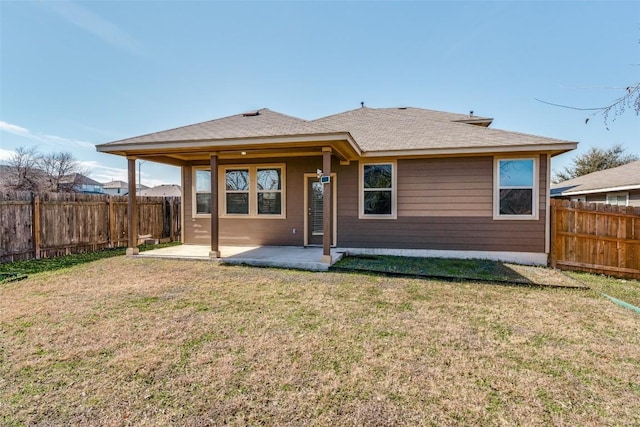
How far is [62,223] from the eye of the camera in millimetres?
7766

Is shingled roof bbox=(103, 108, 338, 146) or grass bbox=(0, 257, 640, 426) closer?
grass bbox=(0, 257, 640, 426)

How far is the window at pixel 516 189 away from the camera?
277 inches

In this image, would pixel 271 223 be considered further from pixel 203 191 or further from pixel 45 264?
pixel 45 264

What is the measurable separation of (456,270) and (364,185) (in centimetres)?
309

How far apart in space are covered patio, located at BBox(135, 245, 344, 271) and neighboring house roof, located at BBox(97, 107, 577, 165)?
8.02 ft

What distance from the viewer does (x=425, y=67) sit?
11438 millimetres

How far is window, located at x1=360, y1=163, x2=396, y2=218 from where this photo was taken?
7.81 m

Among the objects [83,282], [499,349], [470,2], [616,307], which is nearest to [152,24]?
[83,282]

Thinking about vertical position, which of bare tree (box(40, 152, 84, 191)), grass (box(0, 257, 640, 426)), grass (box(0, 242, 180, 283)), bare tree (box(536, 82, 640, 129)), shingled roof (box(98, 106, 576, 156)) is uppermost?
bare tree (box(40, 152, 84, 191))

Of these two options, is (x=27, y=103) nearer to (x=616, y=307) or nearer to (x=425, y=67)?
(x=425, y=67)

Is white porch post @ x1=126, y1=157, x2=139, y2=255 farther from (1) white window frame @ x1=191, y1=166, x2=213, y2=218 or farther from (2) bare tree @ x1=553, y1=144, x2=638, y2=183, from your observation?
(2) bare tree @ x1=553, y1=144, x2=638, y2=183

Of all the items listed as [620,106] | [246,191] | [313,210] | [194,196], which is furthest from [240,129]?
[620,106]

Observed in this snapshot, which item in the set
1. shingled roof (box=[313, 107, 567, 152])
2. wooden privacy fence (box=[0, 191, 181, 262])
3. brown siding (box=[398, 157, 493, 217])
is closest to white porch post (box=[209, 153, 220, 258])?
shingled roof (box=[313, 107, 567, 152])

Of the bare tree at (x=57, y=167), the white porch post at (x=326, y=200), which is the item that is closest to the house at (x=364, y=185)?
the white porch post at (x=326, y=200)
